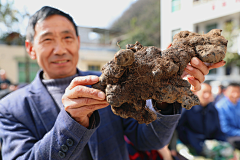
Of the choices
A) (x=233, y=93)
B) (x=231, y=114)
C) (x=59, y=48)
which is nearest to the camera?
(x=59, y=48)

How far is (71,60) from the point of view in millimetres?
1889

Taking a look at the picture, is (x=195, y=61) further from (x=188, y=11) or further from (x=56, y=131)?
(x=56, y=131)

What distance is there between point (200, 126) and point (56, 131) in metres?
4.04

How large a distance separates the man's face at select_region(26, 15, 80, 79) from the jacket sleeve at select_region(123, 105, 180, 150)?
101 centimetres

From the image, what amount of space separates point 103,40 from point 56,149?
15462 millimetres

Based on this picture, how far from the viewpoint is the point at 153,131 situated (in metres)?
1.63

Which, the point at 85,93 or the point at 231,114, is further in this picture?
the point at 231,114

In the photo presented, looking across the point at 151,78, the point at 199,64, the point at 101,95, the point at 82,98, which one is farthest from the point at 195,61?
the point at 82,98

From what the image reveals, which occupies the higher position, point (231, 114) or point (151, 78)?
point (151, 78)

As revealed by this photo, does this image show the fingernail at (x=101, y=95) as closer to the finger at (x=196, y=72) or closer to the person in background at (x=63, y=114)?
the person in background at (x=63, y=114)

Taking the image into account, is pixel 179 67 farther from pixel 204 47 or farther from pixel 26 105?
pixel 26 105

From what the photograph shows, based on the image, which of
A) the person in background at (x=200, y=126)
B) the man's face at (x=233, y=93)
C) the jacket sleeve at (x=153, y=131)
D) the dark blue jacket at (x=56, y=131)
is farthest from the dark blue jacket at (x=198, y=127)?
the dark blue jacket at (x=56, y=131)

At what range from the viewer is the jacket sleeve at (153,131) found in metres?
1.45

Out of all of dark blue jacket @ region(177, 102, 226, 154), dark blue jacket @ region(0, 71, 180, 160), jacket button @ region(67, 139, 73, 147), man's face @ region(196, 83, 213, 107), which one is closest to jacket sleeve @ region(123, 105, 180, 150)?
dark blue jacket @ region(0, 71, 180, 160)
